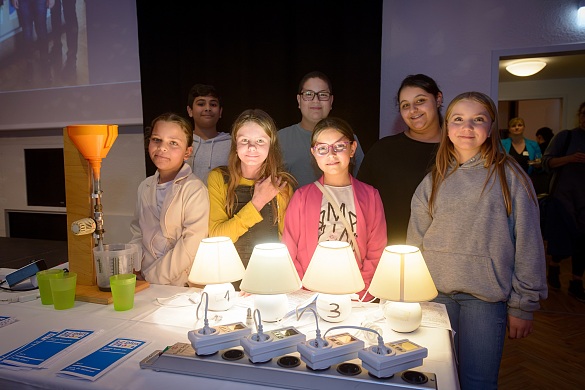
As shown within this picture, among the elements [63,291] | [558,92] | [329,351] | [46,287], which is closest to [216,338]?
[329,351]

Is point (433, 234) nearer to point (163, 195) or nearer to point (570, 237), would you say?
point (163, 195)

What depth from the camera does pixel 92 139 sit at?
159 cm

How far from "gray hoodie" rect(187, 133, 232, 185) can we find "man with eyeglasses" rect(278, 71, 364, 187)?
15.2 inches

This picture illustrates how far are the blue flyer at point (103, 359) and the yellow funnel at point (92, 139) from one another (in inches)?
28.4

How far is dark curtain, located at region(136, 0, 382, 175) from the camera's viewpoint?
9.69 feet

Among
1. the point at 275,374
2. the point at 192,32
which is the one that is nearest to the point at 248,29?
the point at 192,32

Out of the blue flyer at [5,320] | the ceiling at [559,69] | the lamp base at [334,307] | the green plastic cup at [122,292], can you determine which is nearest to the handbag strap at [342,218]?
the lamp base at [334,307]

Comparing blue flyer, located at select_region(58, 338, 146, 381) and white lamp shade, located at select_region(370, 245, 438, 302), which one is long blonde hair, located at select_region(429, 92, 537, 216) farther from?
blue flyer, located at select_region(58, 338, 146, 381)

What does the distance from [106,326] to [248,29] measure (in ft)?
8.22

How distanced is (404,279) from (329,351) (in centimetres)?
33

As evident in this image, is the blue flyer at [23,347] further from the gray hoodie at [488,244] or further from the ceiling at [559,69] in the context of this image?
the ceiling at [559,69]

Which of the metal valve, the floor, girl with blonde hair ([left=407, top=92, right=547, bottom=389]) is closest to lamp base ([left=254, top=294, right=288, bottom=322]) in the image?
girl with blonde hair ([left=407, top=92, right=547, bottom=389])

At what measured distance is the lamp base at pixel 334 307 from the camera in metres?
1.35

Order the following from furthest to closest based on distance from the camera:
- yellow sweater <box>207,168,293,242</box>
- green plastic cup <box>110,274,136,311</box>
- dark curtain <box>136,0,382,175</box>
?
dark curtain <box>136,0,382,175</box>
yellow sweater <box>207,168,293,242</box>
green plastic cup <box>110,274,136,311</box>
